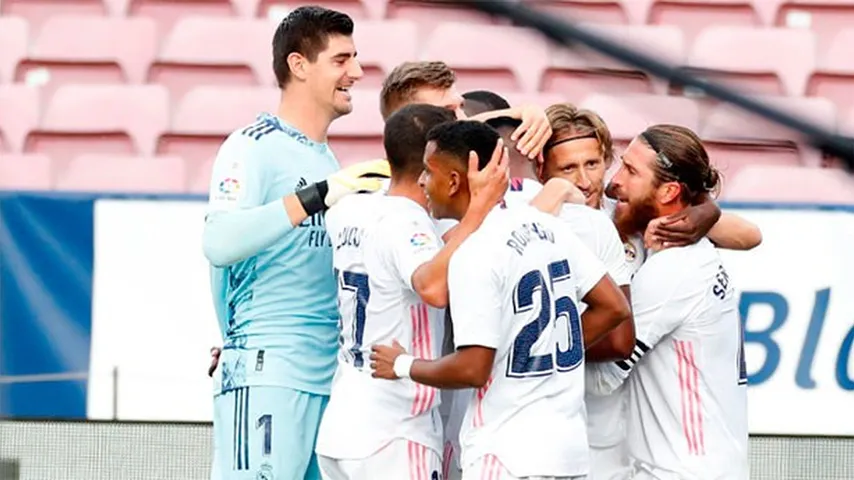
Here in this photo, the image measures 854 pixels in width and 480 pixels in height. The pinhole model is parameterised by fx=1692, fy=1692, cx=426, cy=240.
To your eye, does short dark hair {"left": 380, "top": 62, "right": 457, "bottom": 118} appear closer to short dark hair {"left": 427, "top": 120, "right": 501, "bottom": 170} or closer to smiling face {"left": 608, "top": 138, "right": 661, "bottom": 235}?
smiling face {"left": 608, "top": 138, "right": 661, "bottom": 235}

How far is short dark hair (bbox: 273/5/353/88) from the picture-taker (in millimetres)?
4047

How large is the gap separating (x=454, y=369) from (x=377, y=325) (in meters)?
0.35

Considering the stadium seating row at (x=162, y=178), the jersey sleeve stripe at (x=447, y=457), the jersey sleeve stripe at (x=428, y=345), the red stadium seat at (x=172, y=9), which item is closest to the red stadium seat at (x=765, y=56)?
the stadium seating row at (x=162, y=178)

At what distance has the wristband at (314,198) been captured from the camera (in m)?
3.75

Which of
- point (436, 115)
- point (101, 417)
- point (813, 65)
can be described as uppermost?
point (813, 65)

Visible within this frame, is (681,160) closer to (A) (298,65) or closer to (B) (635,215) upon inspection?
(B) (635,215)

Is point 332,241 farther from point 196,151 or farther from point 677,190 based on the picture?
point 196,151

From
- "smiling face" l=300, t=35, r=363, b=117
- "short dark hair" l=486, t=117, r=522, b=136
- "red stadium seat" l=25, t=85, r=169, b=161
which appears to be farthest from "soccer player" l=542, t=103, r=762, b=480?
"red stadium seat" l=25, t=85, r=169, b=161

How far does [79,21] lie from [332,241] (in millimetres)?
4267

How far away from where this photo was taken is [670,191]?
3.79 m

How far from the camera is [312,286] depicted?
4.03m

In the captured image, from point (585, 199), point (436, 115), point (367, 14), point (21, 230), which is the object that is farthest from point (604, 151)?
point (367, 14)

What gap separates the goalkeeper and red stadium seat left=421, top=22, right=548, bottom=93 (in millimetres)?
3409

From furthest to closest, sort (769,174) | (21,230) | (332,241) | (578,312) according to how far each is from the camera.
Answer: (769,174) → (21,230) → (332,241) → (578,312)
